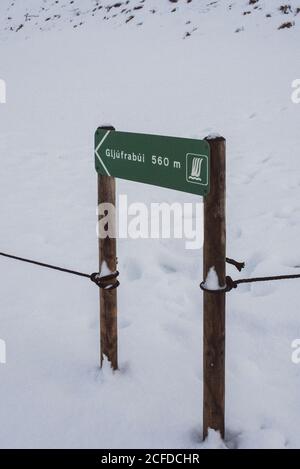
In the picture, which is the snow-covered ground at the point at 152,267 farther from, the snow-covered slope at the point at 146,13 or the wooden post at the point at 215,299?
the snow-covered slope at the point at 146,13

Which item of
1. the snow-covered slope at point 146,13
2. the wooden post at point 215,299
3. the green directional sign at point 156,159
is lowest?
the wooden post at point 215,299

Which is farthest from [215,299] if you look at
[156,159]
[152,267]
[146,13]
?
[146,13]

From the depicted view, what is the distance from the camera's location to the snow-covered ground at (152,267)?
2895 millimetres

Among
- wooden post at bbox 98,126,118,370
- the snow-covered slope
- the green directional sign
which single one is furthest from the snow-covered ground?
the green directional sign

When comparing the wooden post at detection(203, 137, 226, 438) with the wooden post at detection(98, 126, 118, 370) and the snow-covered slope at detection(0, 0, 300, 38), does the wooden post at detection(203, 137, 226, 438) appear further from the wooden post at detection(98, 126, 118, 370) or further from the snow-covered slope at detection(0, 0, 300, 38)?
the snow-covered slope at detection(0, 0, 300, 38)

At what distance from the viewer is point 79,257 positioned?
16.4 feet

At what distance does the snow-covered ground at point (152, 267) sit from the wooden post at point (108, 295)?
15 cm

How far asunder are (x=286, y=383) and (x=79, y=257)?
2475mm

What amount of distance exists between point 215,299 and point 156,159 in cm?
73

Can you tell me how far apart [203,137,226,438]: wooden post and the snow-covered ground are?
202 millimetres

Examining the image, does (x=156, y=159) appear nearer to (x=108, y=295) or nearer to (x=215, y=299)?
(x=215, y=299)

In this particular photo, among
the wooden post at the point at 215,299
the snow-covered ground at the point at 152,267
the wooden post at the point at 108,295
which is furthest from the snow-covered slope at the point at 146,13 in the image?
the wooden post at the point at 215,299

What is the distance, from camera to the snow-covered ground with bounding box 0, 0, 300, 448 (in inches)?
114

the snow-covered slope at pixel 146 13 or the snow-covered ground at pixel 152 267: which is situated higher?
the snow-covered slope at pixel 146 13
